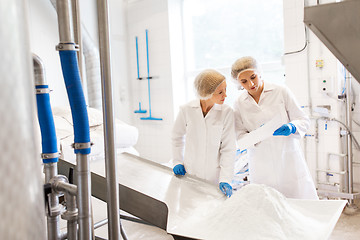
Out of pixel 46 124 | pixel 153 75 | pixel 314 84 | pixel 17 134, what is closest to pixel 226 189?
pixel 46 124

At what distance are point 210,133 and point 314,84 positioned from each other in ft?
5.92

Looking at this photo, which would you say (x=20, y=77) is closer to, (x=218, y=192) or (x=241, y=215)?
(x=241, y=215)

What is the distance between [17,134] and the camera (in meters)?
0.32

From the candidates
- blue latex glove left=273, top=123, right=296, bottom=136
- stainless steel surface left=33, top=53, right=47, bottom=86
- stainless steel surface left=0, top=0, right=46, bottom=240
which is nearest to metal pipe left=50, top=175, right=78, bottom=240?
stainless steel surface left=33, top=53, right=47, bottom=86

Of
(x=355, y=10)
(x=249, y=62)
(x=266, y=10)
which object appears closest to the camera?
(x=355, y=10)

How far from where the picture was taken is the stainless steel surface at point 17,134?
1.02 feet

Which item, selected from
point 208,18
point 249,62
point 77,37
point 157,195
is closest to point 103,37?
point 77,37

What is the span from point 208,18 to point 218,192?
314 centimetres

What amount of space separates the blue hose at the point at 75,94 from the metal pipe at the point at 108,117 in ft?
0.19

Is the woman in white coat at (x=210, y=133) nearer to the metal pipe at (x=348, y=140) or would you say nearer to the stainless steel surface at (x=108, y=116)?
the stainless steel surface at (x=108, y=116)

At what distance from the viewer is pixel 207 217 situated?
122cm

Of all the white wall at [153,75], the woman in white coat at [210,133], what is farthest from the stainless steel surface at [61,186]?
the white wall at [153,75]

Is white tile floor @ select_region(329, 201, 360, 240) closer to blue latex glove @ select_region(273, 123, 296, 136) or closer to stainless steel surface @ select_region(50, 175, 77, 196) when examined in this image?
blue latex glove @ select_region(273, 123, 296, 136)

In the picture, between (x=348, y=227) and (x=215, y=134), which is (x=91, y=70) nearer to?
(x=215, y=134)
